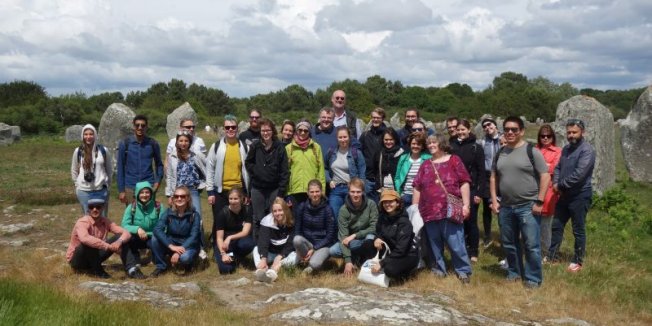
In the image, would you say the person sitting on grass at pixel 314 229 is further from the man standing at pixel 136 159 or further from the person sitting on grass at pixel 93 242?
the man standing at pixel 136 159

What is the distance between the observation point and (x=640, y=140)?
55.2 feet

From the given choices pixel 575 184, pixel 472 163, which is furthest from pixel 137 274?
pixel 575 184

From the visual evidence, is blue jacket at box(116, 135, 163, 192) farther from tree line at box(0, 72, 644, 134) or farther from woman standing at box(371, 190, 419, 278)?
tree line at box(0, 72, 644, 134)

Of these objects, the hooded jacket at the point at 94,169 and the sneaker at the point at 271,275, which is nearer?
the sneaker at the point at 271,275

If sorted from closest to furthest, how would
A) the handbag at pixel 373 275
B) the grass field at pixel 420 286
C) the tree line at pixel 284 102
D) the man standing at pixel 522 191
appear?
the grass field at pixel 420 286 < the man standing at pixel 522 191 < the handbag at pixel 373 275 < the tree line at pixel 284 102

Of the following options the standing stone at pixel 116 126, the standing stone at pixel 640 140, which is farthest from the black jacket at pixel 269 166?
the standing stone at pixel 640 140

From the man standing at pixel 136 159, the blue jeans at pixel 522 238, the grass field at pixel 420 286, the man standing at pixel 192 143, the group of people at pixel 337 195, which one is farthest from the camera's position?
the man standing at pixel 136 159

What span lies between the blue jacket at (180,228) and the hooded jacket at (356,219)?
2009 millimetres

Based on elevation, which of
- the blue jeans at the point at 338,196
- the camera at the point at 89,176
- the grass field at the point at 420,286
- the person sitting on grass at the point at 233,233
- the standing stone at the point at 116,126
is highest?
the standing stone at the point at 116,126

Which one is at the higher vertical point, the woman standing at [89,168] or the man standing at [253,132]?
the man standing at [253,132]

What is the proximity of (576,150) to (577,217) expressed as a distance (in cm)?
87

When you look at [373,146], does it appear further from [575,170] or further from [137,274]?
[137,274]

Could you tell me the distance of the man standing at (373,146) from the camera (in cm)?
913

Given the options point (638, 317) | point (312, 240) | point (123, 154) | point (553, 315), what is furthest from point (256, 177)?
point (638, 317)
